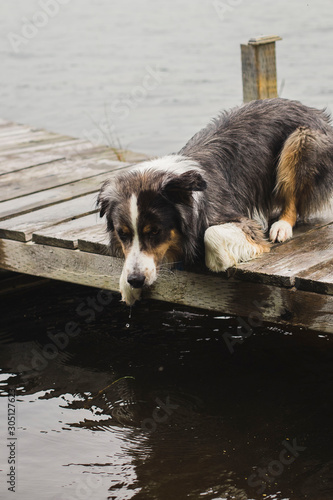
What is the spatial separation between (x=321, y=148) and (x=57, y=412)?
238 centimetres

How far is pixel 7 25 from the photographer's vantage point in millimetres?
21562

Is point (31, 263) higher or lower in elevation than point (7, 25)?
lower

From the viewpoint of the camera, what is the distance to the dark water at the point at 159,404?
3.83m

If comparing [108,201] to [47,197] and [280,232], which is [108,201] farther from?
[47,197]

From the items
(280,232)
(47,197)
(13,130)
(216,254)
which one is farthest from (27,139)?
(216,254)

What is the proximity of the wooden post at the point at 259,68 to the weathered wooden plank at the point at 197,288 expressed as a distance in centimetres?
333

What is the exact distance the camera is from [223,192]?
182 inches

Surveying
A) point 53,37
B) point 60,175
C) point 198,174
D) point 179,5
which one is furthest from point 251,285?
point 179,5

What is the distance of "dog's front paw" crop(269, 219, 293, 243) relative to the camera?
14.8 feet

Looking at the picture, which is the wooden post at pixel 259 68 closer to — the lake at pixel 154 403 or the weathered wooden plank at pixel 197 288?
the lake at pixel 154 403

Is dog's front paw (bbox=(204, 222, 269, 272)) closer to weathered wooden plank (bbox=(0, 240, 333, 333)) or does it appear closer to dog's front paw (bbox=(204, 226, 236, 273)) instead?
dog's front paw (bbox=(204, 226, 236, 273))

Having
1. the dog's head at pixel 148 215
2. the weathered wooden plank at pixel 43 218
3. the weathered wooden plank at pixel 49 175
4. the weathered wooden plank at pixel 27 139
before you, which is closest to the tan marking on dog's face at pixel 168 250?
the dog's head at pixel 148 215

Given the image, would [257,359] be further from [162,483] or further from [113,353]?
[162,483]

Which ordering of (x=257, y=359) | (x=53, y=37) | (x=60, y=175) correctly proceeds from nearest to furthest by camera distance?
(x=257, y=359), (x=60, y=175), (x=53, y=37)
